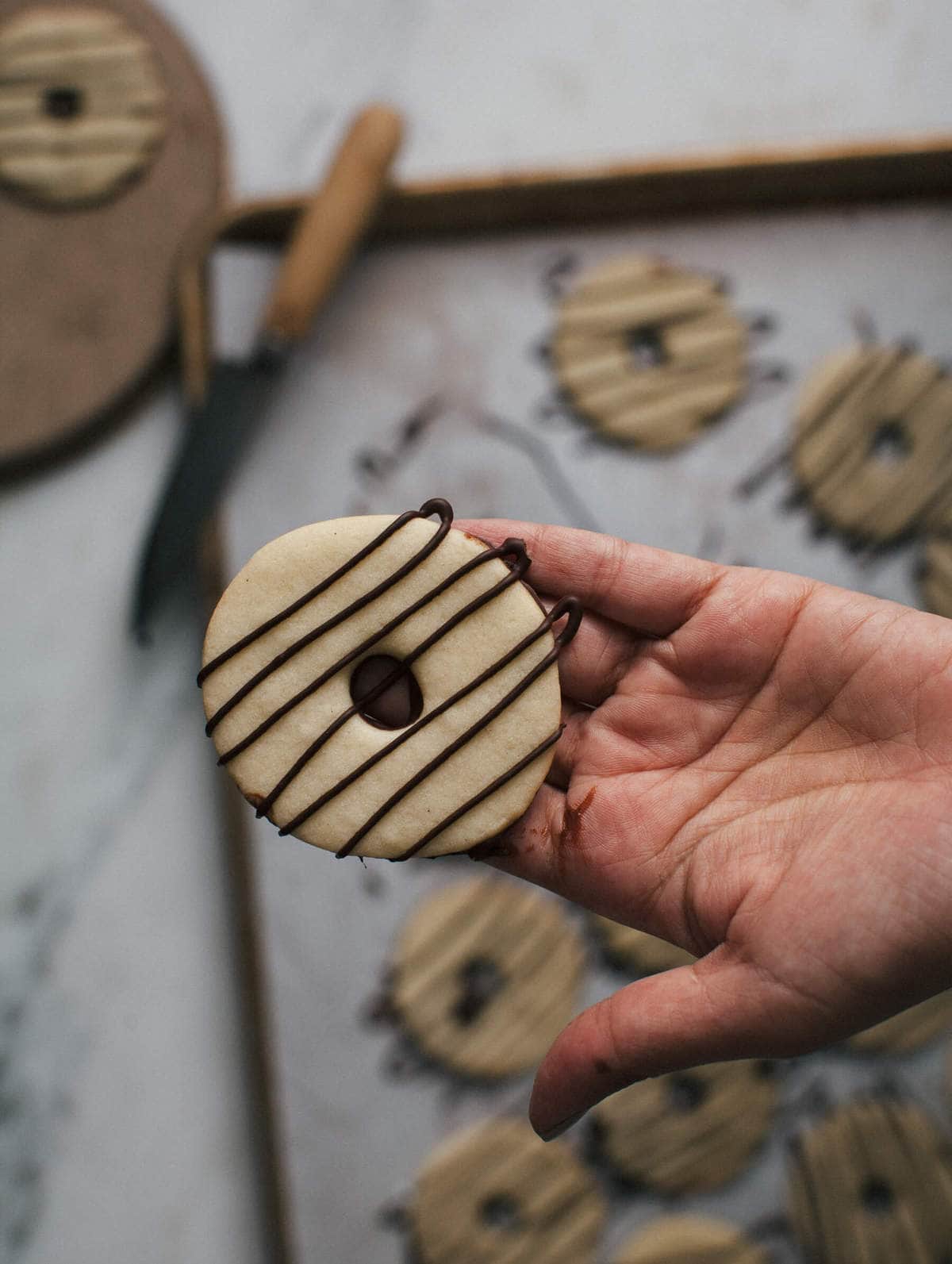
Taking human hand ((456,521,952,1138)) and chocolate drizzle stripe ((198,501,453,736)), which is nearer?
human hand ((456,521,952,1138))

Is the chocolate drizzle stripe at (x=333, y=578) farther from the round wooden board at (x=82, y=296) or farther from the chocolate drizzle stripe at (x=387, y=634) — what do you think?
the round wooden board at (x=82, y=296)

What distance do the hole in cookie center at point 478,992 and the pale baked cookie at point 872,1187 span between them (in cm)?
52

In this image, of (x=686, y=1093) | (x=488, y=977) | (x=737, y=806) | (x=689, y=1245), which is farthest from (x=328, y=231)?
(x=689, y=1245)

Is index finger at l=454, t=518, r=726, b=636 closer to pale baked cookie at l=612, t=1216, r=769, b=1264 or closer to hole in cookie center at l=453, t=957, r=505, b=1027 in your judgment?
hole in cookie center at l=453, t=957, r=505, b=1027

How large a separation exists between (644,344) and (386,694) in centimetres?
76

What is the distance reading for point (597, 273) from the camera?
1578mm

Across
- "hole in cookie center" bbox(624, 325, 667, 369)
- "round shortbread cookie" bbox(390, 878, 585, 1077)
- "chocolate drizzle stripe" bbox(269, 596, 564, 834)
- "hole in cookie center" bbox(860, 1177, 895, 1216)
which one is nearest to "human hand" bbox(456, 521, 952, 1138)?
"chocolate drizzle stripe" bbox(269, 596, 564, 834)

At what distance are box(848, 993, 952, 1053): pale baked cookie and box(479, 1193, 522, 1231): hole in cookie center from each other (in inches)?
22.1

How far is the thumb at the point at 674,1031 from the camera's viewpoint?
34.3 inches

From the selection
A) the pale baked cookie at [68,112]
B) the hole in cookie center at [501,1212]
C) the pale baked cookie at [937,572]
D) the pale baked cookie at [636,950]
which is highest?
the pale baked cookie at [68,112]

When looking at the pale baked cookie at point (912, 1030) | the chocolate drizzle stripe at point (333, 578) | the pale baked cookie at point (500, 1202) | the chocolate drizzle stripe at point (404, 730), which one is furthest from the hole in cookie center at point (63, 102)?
the pale baked cookie at point (912, 1030)

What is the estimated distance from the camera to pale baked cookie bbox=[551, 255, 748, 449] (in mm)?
1557

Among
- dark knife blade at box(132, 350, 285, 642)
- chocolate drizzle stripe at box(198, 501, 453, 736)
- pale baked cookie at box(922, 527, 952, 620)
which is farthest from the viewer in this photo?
pale baked cookie at box(922, 527, 952, 620)

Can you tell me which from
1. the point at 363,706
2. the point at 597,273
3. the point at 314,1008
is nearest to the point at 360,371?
the point at 597,273
